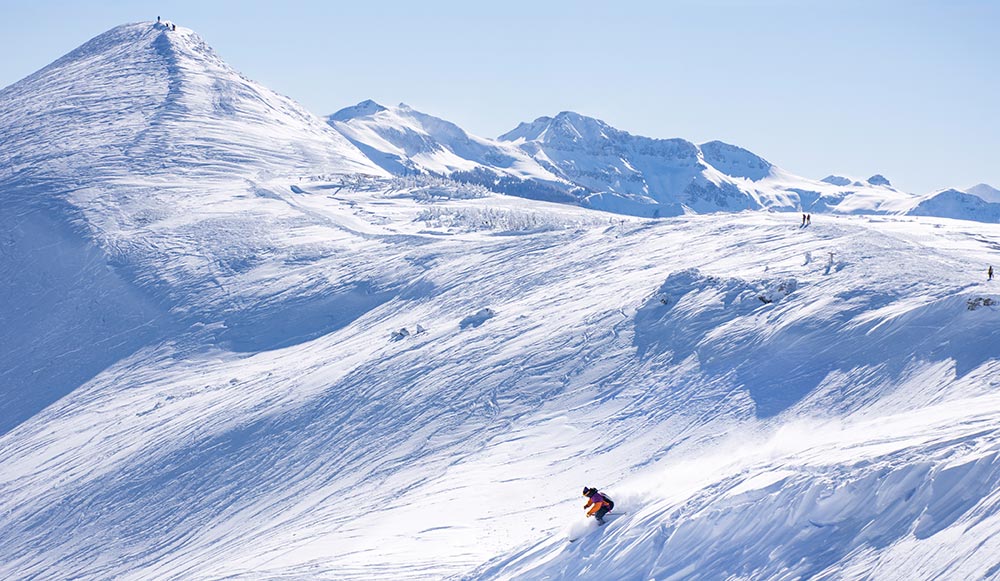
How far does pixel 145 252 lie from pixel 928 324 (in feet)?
198

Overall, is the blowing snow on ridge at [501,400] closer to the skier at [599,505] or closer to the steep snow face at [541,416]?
the steep snow face at [541,416]

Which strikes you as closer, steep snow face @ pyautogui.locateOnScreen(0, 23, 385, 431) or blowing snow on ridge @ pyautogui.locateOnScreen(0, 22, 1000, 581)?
blowing snow on ridge @ pyautogui.locateOnScreen(0, 22, 1000, 581)

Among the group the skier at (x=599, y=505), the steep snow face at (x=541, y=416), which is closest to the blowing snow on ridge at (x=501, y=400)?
the steep snow face at (x=541, y=416)

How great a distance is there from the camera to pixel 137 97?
Result: 4867 inches

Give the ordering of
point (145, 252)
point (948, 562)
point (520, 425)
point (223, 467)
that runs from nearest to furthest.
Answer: point (948, 562)
point (520, 425)
point (223, 467)
point (145, 252)

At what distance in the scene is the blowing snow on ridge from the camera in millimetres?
14102

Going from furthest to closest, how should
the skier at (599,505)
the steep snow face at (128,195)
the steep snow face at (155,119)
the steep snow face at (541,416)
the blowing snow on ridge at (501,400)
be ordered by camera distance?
the steep snow face at (155,119)
the steep snow face at (128,195)
the skier at (599,505)
the steep snow face at (541,416)
the blowing snow on ridge at (501,400)

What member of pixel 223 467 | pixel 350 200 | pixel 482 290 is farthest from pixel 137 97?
pixel 223 467

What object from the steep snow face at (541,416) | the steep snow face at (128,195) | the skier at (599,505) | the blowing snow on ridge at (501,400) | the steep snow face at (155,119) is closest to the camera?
the blowing snow on ridge at (501,400)

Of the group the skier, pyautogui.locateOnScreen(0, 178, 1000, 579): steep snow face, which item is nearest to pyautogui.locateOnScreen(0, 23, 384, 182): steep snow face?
pyautogui.locateOnScreen(0, 178, 1000, 579): steep snow face

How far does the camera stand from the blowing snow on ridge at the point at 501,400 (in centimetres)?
1410

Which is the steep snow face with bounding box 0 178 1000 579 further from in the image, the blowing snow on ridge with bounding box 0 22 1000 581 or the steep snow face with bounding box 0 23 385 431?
the steep snow face with bounding box 0 23 385 431

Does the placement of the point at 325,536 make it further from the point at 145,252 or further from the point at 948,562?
the point at 145,252

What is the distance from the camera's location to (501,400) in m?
31.4
